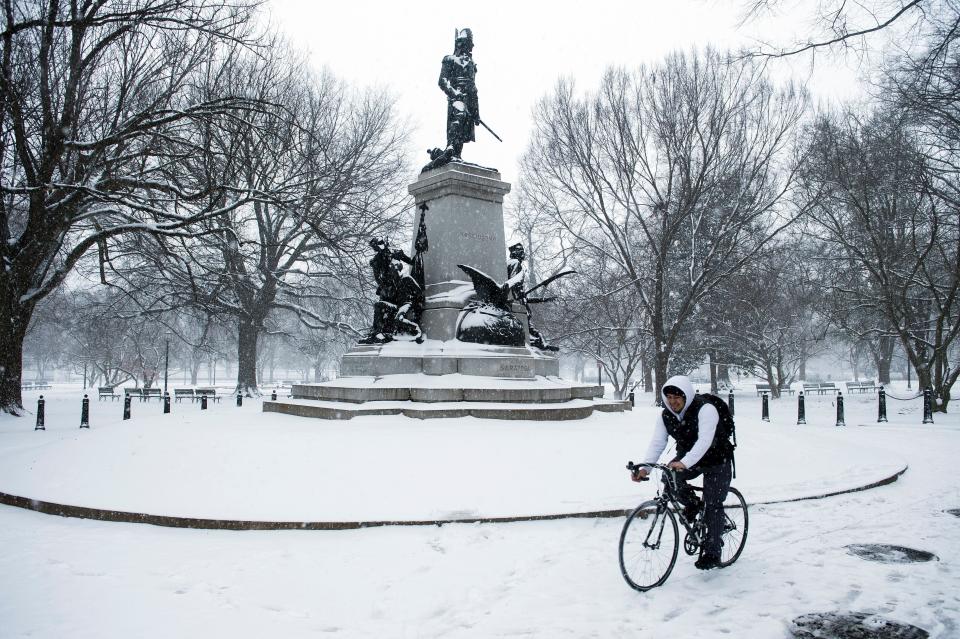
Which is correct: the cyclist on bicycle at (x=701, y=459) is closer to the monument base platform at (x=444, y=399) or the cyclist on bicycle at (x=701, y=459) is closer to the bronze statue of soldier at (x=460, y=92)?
the monument base platform at (x=444, y=399)

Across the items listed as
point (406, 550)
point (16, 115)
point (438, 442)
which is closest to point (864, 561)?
point (406, 550)

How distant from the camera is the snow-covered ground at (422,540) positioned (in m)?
4.00

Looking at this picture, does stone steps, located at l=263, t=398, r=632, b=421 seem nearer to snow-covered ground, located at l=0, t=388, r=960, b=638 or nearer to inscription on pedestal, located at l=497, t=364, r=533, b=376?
snow-covered ground, located at l=0, t=388, r=960, b=638

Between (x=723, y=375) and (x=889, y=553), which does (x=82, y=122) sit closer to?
(x=889, y=553)

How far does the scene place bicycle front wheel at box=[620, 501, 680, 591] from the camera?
14.6 ft

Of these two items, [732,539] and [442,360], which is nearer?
[732,539]

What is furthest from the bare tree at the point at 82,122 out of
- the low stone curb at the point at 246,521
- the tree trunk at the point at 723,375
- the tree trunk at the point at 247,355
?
the tree trunk at the point at 723,375

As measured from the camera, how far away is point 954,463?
33.4ft

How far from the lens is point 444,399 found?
9961 mm

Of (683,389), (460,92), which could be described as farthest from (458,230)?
(683,389)

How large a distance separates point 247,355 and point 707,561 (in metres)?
24.9

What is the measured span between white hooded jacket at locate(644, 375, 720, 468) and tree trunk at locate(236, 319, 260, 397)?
2406 cm

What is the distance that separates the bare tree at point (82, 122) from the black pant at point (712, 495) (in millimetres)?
11371

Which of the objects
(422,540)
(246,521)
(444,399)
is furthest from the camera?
(444,399)
